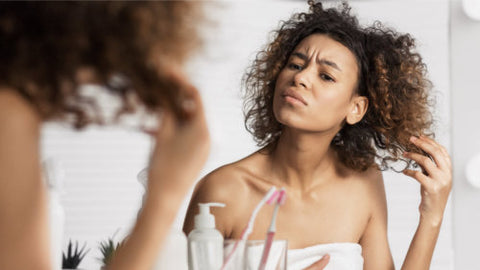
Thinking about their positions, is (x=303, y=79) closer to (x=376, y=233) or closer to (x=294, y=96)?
(x=294, y=96)

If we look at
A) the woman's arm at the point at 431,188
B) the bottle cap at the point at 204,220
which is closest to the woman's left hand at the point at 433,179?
the woman's arm at the point at 431,188

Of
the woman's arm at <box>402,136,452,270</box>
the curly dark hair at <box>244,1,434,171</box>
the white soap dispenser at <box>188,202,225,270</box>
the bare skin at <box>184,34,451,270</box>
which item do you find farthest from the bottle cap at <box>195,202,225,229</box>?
the woman's arm at <box>402,136,452,270</box>

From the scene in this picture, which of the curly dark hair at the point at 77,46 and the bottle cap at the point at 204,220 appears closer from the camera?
the curly dark hair at the point at 77,46

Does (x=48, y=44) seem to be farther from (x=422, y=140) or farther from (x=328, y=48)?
(x=422, y=140)

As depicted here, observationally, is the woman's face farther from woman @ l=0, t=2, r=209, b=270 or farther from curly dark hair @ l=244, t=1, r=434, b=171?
woman @ l=0, t=2, r=209, b=270

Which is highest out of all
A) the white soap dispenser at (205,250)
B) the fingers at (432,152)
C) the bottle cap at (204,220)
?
the fingers at (432,152)

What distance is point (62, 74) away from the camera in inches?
16.5

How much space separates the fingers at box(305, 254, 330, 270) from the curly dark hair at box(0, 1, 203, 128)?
0.51m

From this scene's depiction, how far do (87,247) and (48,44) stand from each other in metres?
0.70

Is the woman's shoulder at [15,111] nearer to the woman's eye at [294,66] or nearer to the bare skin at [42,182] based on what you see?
the bare skin at [42,182]

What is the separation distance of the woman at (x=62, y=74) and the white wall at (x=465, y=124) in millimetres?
809

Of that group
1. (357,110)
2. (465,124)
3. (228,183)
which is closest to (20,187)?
(228,183)

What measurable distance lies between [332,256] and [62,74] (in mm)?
581

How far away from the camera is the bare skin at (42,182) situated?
40 cm
